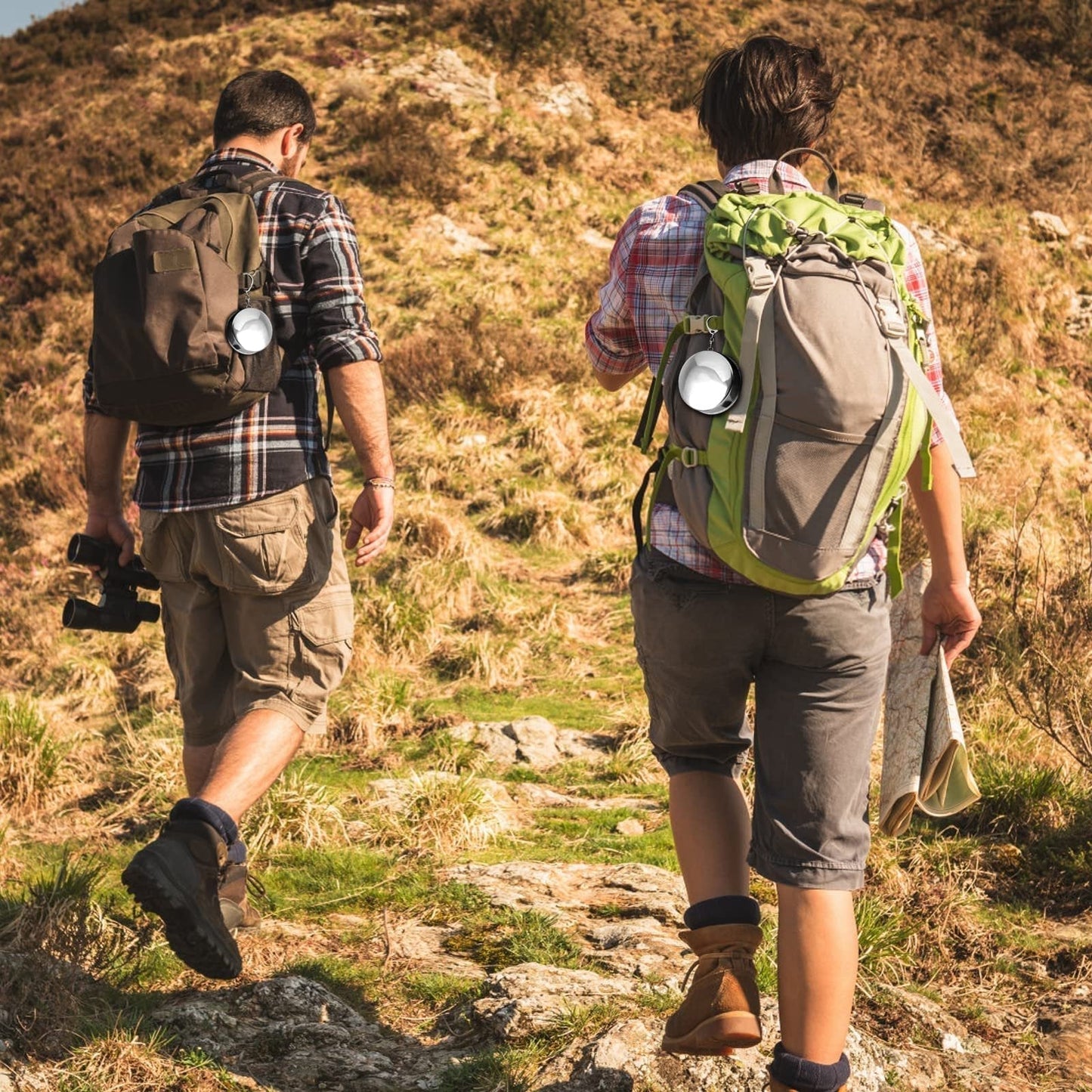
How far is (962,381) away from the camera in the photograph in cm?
1002

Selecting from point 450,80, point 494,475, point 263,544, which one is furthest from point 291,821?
point 450,80

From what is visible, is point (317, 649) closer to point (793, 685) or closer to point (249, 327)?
point (249, 327)

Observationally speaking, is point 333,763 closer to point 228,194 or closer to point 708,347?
point 228,194

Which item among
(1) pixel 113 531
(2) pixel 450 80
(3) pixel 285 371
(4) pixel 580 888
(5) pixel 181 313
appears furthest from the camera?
(2) pixel 450 80

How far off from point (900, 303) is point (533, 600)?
5.17m

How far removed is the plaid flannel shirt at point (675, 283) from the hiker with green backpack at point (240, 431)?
830 mm

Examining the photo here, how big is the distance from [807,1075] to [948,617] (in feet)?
3.03

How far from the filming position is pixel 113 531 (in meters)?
3.14

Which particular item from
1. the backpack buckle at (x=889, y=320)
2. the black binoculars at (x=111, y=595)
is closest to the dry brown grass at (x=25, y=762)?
the black binoculars at (x=111, y=595)

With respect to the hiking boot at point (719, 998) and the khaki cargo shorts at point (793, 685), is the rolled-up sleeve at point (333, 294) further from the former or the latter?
the hiking boot at point (719, 998)

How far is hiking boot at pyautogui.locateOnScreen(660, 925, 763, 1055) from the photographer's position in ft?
6.50

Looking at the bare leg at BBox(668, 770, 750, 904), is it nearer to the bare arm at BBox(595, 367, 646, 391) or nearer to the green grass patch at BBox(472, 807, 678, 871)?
the bare arm at BBox(595, 367, 646, 391)

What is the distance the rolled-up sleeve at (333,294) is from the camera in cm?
280

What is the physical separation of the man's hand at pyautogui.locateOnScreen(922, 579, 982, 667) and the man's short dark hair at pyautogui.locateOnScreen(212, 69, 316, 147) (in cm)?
200
